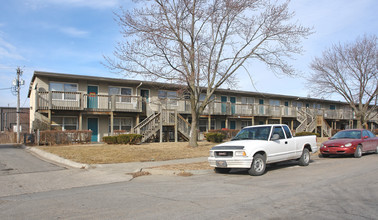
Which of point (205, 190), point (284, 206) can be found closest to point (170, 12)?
point (205, 190)

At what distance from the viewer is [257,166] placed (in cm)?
1021

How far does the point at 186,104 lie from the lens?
28.8 m

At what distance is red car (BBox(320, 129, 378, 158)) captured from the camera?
14821 millimetres

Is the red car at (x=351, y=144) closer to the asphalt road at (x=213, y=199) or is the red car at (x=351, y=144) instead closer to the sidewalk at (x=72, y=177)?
the asphalt road at (x=213, y=199)

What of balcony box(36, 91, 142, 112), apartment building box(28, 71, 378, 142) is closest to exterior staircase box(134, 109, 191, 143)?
apartment building box(28, 71, 378, 142)

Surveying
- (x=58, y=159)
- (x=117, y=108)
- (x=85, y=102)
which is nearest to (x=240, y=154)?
(x=58, y=159)

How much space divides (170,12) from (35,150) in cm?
1100

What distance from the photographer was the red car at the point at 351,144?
48.6ft

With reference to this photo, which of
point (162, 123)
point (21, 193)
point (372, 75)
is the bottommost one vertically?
point (21, 193)

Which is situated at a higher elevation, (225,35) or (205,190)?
(225,35)

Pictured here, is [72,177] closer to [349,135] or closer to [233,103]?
[349,135]

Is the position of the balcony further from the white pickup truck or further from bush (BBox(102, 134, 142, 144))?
the white pickup truck

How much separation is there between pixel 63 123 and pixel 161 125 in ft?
26.4

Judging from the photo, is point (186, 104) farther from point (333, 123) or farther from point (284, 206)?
point (333, 123)
